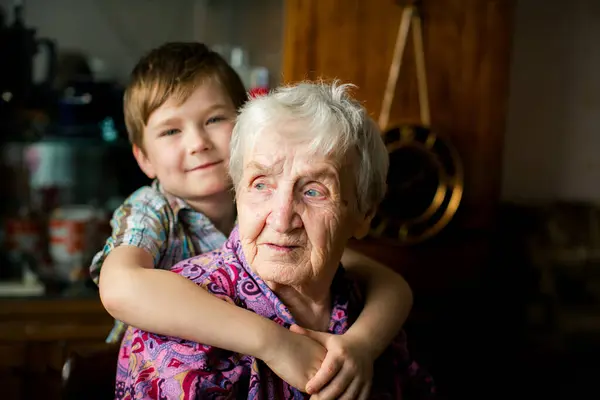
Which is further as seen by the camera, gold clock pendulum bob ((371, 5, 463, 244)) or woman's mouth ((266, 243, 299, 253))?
gold clock pendulum bob ((371, 5, 463, 244))

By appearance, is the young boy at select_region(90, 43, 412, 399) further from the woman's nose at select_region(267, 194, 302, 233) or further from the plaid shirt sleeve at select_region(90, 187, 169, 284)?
the woman's nose at select_region(267, 194, 302, 233)

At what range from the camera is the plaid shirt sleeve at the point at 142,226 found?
1173mm

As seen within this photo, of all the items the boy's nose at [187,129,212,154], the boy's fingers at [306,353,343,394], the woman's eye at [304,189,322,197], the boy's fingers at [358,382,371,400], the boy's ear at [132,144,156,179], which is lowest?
the boy's fingers at [358,382,371,400]

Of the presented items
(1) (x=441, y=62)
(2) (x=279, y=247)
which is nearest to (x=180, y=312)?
(2) (x=279, y=247)

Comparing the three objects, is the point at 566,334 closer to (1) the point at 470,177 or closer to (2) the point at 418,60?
(1) the point at 470,177

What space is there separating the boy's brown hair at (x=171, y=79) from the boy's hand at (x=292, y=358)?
0.49 metres

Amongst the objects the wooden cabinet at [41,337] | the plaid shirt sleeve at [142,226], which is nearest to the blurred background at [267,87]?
the wooden cabinet at [41,337]

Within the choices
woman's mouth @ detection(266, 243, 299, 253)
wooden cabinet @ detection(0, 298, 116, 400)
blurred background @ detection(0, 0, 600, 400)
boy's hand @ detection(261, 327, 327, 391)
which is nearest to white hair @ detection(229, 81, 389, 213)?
woman's mouth @ detection(266, 243, 299, 253)

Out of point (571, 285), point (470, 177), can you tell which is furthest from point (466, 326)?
point (571, 285)

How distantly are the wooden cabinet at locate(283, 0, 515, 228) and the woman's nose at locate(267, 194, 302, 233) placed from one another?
1178mm

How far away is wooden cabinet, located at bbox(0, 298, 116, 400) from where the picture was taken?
80.7 inches

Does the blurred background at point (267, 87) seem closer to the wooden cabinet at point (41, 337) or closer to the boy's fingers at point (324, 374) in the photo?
the wooden cabinet at point (41, 337)

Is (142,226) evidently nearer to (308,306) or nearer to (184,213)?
(184,213)

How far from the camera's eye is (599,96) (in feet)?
9.71
